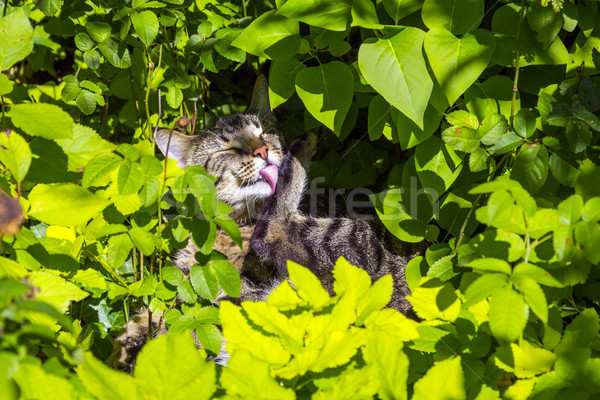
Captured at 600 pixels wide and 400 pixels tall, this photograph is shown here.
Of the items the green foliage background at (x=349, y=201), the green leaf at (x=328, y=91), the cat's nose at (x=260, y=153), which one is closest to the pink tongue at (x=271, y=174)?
the cat's nose at (x=260, y=153)

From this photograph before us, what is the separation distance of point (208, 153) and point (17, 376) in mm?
2284

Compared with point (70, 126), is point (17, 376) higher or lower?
lower

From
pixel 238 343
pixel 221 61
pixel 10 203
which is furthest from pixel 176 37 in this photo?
pixel 238 343

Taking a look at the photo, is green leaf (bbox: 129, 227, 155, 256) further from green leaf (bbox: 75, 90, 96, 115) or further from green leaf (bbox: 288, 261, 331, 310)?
green leaf (bbox: 75, 90, 96, 115)

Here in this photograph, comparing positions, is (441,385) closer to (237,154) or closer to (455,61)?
(455,61)

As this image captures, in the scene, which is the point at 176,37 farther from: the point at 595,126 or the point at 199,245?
the point at 595,126

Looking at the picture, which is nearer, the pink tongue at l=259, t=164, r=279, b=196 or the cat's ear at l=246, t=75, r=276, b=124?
the pink tongue at l=259, t=164, r=279, b=196

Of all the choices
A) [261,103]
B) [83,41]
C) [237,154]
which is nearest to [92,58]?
[83,41]

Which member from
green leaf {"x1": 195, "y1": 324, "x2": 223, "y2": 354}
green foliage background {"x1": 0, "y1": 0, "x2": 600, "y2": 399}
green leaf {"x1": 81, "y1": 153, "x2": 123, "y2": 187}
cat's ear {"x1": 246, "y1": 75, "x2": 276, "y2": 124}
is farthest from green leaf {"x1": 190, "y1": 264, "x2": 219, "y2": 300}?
cat's ear {"x1": 246, "y1": 75, "x2": 276, "y2": 124}

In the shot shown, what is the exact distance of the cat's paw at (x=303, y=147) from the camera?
2.80 m

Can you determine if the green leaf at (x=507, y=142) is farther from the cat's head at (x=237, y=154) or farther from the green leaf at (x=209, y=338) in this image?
the cat's head at (x=237, y=154)

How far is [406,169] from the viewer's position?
2.13 m

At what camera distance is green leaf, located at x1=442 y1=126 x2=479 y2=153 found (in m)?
1.71

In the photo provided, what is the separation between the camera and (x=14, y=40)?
125 cm
